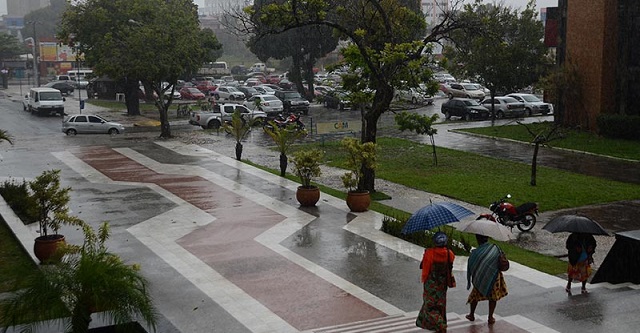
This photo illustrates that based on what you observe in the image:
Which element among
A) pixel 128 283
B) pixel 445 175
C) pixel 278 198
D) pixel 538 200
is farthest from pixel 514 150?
pixel 128 283

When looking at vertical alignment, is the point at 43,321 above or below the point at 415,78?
below

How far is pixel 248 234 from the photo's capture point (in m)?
19.6

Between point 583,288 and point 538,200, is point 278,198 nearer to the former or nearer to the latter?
point 538,200

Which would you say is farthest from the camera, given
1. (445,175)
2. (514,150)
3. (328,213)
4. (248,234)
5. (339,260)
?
(514,150)

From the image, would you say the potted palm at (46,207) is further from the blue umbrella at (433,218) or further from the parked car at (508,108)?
the parked car at (508,108)

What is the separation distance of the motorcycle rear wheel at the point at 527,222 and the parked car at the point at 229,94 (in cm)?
4894

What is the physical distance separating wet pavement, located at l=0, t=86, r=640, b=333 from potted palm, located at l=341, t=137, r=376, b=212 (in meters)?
0.36

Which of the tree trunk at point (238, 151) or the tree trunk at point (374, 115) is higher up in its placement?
the tree trunk at point (374, 115)

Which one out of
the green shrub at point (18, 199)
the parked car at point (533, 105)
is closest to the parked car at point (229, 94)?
the parked car at point (533, 105)

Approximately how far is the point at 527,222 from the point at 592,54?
2152 centimetres

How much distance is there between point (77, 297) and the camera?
10.1 m

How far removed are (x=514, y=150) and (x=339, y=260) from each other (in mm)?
20751

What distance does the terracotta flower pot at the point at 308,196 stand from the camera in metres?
22.8

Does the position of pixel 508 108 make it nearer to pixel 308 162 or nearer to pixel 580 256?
pixel 308 162
